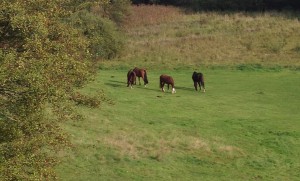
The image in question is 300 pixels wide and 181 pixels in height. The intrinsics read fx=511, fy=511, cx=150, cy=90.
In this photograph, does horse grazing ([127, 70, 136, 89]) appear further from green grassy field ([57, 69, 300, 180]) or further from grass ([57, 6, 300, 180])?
green grassy field ([57, 69, 300, 180])

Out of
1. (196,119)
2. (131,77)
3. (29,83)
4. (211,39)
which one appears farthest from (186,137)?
(211,39)

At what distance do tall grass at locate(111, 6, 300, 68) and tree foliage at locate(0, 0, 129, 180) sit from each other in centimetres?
3087

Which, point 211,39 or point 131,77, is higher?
→ point 211,39

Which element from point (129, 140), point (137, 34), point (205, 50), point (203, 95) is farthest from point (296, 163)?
point (137, 34)

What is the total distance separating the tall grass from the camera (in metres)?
45.3

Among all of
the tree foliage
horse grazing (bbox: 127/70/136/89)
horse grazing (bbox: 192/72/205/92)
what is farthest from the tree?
horse grazing (bbox: 192/72/205/92)

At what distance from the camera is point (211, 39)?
5200 cm

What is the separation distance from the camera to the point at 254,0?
2771 inches

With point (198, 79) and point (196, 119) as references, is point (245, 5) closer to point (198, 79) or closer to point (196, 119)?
point (198, 79)

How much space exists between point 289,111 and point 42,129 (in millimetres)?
18830

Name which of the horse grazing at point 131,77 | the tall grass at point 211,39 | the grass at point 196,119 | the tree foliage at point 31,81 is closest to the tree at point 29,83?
the tree foliage at point 31,81

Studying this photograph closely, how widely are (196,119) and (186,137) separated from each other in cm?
309

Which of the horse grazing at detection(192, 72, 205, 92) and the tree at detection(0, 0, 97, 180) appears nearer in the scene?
the tree at detection(0, 0, 97, 180)

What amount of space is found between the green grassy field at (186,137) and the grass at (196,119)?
0.04 metres
